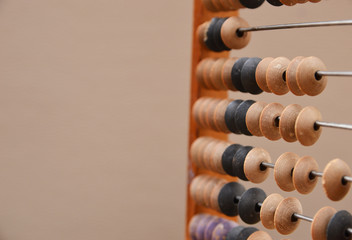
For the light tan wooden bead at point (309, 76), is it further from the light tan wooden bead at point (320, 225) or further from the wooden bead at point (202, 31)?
the wooden bead at point (202, 31)

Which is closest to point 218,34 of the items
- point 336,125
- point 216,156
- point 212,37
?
point 212,37

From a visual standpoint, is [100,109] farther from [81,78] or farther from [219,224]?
[219,224]

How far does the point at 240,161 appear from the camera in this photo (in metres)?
0.92

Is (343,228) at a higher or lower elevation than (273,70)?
lower

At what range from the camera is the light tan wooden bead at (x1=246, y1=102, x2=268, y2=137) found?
2.89 ft

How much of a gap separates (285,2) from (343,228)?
407mm

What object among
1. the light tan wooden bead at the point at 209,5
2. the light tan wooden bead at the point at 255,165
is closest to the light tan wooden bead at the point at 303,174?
the light tan wooden bead at the point at 255,165

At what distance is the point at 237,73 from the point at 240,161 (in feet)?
0.60

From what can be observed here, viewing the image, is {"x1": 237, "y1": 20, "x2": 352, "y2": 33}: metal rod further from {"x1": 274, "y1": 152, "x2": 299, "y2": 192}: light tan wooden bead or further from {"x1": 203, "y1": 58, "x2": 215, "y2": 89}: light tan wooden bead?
{"x1": 274, "y1": 152, "x2": 299, "y2": 192}: light tan wooden bead

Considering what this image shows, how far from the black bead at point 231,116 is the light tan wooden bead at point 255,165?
0.27 feet

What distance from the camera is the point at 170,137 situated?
1.52 metres

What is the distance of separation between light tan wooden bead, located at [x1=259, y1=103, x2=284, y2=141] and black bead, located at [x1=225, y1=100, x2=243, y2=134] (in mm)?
111

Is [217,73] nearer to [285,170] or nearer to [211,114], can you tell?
[211,114]

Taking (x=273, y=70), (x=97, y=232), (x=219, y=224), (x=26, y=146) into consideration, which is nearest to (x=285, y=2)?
(x=273, y=70)
